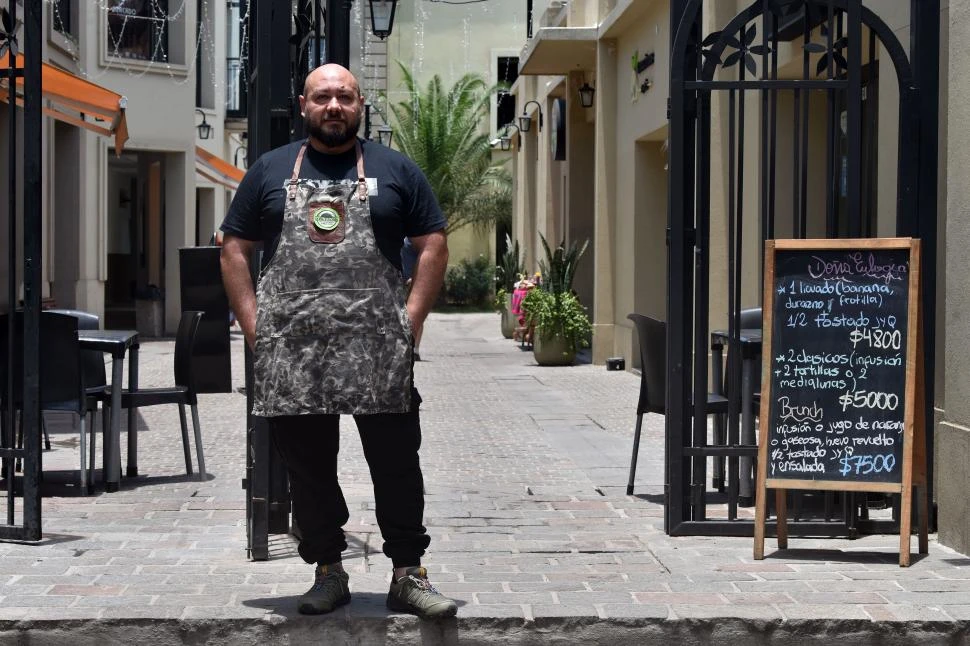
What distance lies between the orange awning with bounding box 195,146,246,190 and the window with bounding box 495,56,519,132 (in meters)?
13.1

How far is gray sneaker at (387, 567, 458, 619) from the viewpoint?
16.1ft

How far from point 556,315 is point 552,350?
442 millimetres

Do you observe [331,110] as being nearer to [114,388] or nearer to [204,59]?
[114,388]

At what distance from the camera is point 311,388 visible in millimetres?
4781

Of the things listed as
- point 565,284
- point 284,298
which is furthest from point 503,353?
point 284,298

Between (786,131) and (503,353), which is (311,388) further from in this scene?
(503,353)

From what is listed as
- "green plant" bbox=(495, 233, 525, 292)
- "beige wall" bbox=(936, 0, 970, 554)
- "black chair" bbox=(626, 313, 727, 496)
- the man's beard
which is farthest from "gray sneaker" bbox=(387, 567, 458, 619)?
"green plant" bbox=(495, 233, 525, 292)

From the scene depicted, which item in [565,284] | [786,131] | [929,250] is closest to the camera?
[929,250]

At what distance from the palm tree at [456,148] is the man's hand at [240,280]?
107 ft

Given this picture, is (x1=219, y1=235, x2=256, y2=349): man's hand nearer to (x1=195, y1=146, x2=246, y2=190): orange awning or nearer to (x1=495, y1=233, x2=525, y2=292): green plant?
(x1=495, y1=233, x2=525, y2=292): green plant

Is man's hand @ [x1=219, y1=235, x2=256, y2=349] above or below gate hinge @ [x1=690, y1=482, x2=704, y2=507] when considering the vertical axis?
above

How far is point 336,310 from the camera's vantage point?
4.78 meters

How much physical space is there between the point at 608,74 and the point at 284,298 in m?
14.6

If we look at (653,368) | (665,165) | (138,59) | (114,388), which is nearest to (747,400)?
(653,368)
